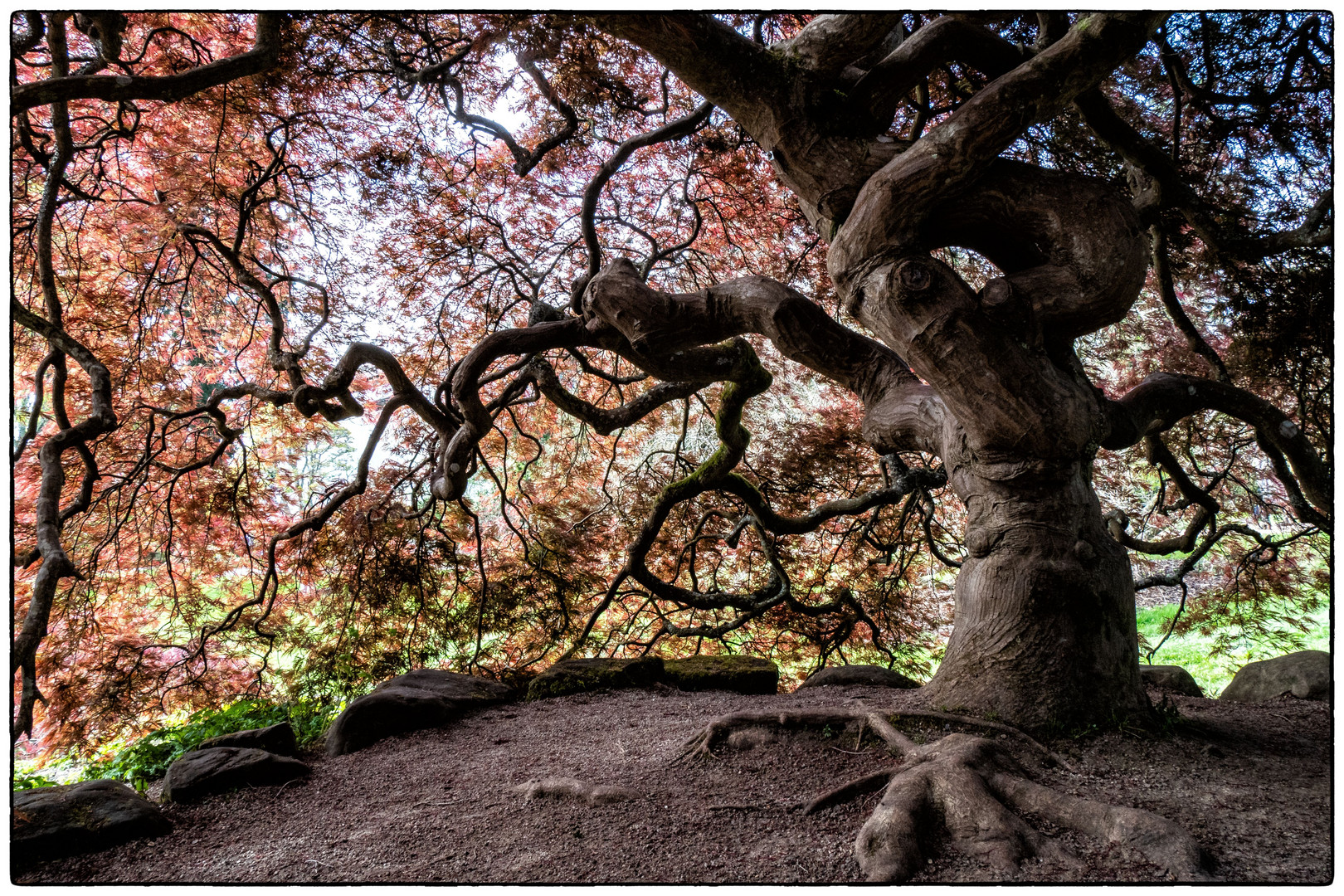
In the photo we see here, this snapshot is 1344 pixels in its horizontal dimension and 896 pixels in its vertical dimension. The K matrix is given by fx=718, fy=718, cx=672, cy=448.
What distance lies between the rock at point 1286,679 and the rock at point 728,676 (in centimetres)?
201

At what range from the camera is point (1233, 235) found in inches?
118

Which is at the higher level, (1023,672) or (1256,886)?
(1023,672)

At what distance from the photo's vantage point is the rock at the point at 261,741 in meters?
2.78

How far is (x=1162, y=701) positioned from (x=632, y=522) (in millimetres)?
2977

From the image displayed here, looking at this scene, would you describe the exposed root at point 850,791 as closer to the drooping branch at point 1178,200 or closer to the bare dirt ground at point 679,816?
the bare dirt ground at point 679,816

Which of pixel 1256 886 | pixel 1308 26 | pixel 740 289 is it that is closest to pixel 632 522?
pixel 740 289

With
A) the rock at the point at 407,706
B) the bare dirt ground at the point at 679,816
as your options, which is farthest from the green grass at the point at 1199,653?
the rock at the point at 407,706

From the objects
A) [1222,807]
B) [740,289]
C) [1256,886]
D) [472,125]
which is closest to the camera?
[1256,886]

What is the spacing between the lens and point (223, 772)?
243 cm

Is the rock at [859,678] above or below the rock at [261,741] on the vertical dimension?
above

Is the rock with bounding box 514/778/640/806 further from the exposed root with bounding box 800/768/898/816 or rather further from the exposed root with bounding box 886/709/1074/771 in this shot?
the exposed root with bounding box 886/709/1074/771

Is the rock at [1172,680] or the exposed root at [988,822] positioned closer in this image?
the exposed root at [988,822]

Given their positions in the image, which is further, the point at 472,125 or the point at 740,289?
the point at 472,125

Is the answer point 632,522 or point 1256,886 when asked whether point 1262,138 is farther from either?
point 632,522
